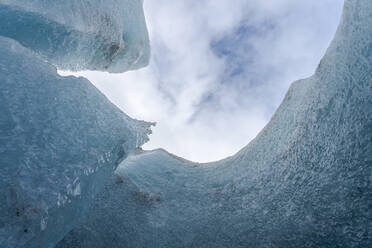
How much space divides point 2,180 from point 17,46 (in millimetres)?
1121

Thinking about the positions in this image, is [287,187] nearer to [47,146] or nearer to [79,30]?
[47,146]

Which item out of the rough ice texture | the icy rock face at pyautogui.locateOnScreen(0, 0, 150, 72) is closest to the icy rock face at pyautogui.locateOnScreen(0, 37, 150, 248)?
the icy rock face at pyautogui.locateOnScreen(0, 0, 150, 72)

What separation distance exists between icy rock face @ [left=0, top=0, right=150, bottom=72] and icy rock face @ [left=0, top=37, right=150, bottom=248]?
569 mm

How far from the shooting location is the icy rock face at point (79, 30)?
9.17ft

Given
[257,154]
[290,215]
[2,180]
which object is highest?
[257,154]

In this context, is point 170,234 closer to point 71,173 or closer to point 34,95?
point 71,173

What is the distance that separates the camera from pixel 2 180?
1.56 metres

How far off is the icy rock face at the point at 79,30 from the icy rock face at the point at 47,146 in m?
0.57

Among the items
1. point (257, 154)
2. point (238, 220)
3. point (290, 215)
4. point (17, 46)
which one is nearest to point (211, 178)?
point (257, 154)

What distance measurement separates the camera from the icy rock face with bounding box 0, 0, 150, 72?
2795mm

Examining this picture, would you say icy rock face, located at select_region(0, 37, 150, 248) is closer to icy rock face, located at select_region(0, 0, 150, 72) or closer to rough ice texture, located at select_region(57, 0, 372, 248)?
icy rock face, located at select_region(0, 0, 150, 72)

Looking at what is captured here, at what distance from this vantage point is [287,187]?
8.60 ft

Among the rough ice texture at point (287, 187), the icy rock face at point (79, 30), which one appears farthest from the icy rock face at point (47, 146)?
the rough ice texture at point (287, 187)

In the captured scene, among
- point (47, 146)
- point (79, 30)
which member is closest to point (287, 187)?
point (47, 146)
